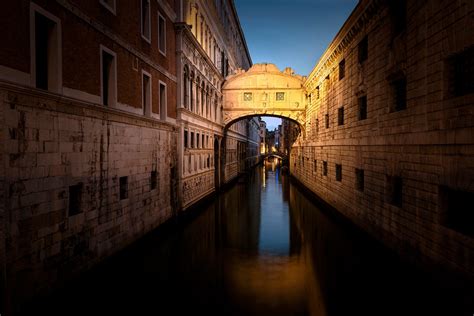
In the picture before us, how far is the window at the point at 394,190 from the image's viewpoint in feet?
33.3

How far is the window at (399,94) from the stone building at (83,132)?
29.4ft

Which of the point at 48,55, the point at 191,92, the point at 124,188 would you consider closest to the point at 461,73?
the point at 48,55

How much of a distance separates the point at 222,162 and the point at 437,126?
21.8 metres

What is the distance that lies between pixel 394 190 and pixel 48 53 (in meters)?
10.7

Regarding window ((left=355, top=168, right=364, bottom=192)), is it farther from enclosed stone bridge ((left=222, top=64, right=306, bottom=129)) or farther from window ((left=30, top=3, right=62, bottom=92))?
enclosed stone bridge ((left=222, top=64, right=306, bottom=129))

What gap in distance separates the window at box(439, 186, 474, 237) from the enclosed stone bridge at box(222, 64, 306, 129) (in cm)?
2047

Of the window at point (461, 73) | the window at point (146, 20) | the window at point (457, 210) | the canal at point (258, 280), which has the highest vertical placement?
the window at point (146, 20)

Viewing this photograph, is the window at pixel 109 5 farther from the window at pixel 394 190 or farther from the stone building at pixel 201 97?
the window at pixel 394 190

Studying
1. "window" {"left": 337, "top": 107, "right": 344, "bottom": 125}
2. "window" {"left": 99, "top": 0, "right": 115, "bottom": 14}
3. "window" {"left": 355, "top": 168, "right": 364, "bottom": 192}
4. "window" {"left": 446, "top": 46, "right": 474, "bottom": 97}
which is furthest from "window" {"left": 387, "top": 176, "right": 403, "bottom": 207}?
"window" {"left": 99, "top": 0, "right": 115, "bottom": 14}

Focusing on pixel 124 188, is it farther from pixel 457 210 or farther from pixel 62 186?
pixel 457 210

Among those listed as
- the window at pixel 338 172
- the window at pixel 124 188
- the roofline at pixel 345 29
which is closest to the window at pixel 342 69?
the roofline at pixel 345 29

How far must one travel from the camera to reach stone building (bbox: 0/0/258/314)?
6.17m

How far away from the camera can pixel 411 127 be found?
8.98 m

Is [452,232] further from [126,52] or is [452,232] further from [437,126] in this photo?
→ [126,52]
